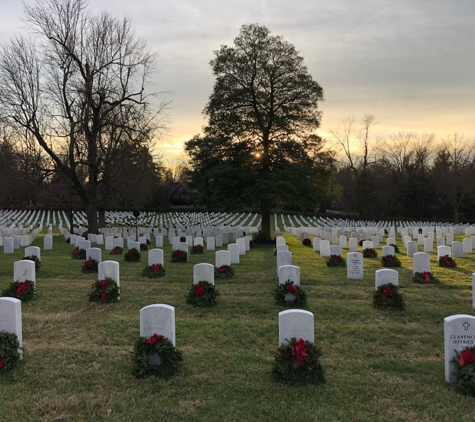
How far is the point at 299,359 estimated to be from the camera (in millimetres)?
5590

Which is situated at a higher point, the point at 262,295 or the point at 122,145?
the point at 122,145

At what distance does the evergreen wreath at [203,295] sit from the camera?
9.46 m

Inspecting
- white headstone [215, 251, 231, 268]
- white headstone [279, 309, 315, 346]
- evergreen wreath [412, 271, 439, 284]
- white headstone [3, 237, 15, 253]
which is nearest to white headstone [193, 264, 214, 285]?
white headstone [215, 251, 231, 268]

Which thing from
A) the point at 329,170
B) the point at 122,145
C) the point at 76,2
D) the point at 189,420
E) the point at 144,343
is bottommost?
the point at 189,420

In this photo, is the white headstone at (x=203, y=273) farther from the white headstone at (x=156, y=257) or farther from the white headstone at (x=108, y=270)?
the white headstone at (x=156, y=257)

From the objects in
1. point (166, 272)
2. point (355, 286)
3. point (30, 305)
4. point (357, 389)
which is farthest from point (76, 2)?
point (357, 389)

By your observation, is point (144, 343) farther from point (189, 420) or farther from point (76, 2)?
point (76, 2)

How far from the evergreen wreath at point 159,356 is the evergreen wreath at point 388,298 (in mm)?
5080

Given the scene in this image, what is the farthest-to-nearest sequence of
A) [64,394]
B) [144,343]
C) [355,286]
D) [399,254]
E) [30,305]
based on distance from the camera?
[399,254], [355,286], [30,305], [144,343], [64,394]

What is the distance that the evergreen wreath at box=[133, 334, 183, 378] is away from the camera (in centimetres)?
582

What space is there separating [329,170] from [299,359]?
74.7 ft

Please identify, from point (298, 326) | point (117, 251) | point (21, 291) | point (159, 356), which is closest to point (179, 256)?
point (117, 251)

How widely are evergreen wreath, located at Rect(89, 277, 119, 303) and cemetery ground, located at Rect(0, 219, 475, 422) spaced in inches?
7.7

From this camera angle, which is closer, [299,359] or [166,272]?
[299,359]
